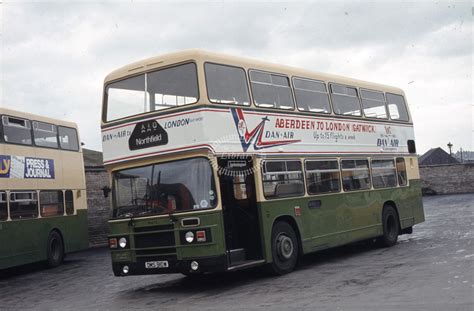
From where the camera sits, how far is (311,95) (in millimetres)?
13688

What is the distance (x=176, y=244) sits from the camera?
1049 cm

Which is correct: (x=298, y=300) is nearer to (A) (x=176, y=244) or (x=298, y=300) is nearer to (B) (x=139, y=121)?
(A) (x=176, y=244)

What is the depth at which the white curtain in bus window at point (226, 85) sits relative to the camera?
35.8 ft

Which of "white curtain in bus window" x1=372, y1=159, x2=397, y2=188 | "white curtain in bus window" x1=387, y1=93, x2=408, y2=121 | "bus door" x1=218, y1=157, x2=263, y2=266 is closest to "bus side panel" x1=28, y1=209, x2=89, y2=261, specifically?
"bus door" x1=218, y1=157, x2=263, y2=266

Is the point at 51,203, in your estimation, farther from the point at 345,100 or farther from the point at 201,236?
the point at 201,236

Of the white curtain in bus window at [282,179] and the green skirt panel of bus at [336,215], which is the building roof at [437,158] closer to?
the green skirt panel of bus at [336,215]

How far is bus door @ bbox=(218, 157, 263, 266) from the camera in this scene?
1121 centimetres

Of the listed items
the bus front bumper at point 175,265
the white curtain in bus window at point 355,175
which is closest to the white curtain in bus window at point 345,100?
the white curtain in bus window at point 355,175

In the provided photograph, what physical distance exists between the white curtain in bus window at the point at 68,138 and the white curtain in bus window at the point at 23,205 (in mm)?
2445

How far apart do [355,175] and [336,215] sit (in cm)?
135

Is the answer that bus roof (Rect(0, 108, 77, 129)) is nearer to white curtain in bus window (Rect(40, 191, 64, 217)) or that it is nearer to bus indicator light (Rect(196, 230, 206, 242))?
white curtain in bus window (Rect(40, 191, 64, 217))

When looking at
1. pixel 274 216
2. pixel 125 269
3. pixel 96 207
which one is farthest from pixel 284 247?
pixel 96 207

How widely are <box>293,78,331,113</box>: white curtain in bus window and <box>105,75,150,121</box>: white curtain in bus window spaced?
343 centimetres

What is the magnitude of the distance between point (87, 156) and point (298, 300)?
36.6m
